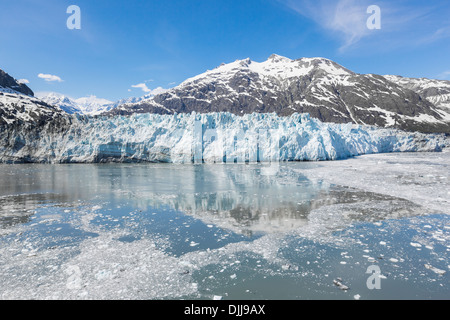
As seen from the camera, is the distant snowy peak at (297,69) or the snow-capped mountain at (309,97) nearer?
the snow-capped mountain at (309,97)

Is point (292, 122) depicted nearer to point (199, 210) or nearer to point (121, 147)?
point (121, 147)

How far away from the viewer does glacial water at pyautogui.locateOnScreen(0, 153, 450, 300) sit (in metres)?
4.31

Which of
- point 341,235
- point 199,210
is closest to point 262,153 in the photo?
point 199,210

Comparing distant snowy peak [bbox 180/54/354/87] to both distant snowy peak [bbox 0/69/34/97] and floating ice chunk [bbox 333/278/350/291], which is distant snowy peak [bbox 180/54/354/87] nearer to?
distant snowy peak [bbox 0/69/34/97]

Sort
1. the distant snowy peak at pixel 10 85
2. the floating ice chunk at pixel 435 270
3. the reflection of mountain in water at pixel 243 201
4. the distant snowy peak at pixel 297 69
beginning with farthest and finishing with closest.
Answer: the distant snowy peak at pixel 297 69 → the distant snowy peak at pixel 10 85 → the reflection of mountain in water at pixel 243 201 → the floating ice chunk at pixel 435 270

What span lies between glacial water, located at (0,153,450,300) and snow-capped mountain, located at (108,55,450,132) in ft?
405

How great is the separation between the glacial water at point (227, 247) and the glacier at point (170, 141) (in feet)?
67.6

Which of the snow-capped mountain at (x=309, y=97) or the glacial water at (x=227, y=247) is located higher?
the snow-capped mountain at (x=309, y=97)

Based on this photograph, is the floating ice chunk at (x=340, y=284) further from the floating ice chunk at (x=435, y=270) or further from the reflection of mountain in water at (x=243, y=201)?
the reflection of mountain in water at (x=243, y=201)

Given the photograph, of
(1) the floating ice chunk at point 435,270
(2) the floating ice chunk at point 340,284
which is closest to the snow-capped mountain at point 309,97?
(1) the floating ice chunk at point 435,270

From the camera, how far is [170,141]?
1272 inches

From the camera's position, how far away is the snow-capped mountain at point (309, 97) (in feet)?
408

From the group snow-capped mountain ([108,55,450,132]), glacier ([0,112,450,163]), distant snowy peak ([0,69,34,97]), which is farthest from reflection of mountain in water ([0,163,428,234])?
snow-capped mountain ([108,55,450,132])
